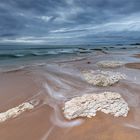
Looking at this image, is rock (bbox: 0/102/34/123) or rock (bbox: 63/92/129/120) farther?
rock (bbox: 0/102/34/123)

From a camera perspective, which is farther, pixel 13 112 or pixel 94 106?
pixel 13 112

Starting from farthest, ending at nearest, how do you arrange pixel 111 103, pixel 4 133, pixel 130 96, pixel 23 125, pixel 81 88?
pixel 81 88
pixel 130 96
pixel 111 103
pixel 23 125
pixel 4 133

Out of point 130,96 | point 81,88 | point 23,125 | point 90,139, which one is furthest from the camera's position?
point 81,88

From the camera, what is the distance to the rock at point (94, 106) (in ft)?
12.4

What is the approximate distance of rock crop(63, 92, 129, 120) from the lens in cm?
378

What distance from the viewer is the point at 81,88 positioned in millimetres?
6059

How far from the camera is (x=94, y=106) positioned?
3.92 metres

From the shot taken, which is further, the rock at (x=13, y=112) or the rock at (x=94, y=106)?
the rock at (x=13, y=112)

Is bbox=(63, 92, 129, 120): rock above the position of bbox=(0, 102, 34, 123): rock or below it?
above

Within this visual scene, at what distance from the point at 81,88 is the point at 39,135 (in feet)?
9.87

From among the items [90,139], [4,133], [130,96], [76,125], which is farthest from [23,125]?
[130,96]

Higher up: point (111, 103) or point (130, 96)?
point (111, 103)

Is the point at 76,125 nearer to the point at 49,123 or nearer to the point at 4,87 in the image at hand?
the point at 49,123

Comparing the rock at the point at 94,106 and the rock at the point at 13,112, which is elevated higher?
the rock at the point at 94,106
